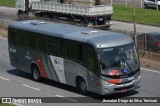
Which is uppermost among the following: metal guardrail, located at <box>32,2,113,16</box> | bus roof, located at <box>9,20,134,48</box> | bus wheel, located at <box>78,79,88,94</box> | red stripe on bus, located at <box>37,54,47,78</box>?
metal guardrail, located at <box>32,2,113,16</box>

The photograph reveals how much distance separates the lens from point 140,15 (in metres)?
51.1

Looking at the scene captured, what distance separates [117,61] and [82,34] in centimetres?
221

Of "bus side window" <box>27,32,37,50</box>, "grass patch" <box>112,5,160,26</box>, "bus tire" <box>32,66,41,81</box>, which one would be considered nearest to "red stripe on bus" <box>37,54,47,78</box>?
"bus tire" <box>32,66,41,81</box>

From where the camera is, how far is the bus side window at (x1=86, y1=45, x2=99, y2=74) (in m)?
20.8

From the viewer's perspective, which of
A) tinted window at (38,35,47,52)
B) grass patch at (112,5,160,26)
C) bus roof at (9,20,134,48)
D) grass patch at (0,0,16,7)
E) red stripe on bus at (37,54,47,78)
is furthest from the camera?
grass patch at (0,0,16,7)

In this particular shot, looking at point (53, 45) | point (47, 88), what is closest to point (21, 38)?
point (53, 45)

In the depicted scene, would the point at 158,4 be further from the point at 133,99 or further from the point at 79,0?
the point at 133,99

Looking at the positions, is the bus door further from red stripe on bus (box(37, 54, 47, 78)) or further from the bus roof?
red stripe on bus (box(37, 54, 47, 78))

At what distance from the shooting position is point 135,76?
21250 mm

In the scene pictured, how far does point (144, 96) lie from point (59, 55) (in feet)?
14.2

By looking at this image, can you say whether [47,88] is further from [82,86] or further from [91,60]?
[91,60]

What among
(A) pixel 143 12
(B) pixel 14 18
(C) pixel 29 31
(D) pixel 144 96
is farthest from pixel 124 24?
(D) pixel 144 96

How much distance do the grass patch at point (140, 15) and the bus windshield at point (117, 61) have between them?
1009 inches

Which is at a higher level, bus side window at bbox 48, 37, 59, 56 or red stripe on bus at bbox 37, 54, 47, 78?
bus side window at bbox 48, 37, 59, 56
